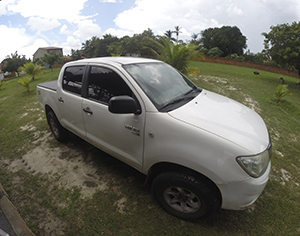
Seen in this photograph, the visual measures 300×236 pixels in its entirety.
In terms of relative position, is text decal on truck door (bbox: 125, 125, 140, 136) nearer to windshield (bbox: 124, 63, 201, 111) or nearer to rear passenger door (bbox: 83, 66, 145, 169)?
rear passenger door (bbox: 83, 66, 145, 169)

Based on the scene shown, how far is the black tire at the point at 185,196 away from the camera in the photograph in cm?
169

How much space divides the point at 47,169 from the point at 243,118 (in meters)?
3.13

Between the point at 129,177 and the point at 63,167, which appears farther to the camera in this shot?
the point at 63,167

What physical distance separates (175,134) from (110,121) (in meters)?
0.91

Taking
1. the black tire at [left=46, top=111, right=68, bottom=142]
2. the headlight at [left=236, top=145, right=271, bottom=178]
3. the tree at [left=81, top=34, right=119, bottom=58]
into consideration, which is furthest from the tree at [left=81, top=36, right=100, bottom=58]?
the headlight at [left=236, top=145, right=271, bottom=178]

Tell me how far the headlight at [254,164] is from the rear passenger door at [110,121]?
39.5 inches

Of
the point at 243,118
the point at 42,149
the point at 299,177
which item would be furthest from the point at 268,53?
the point at 42,149

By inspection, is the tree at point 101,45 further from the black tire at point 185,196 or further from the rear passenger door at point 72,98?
the black tire at point 185,196

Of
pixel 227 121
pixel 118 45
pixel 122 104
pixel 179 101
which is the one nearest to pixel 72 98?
pixel 122 104

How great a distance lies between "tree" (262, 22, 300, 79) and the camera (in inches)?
550

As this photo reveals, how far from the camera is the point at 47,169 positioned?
296 centimetres

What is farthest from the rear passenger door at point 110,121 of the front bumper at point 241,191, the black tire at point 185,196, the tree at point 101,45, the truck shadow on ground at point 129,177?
the tree at point 101,45

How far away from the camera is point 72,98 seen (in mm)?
2717

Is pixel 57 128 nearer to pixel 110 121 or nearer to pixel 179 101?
pixel 110 121
